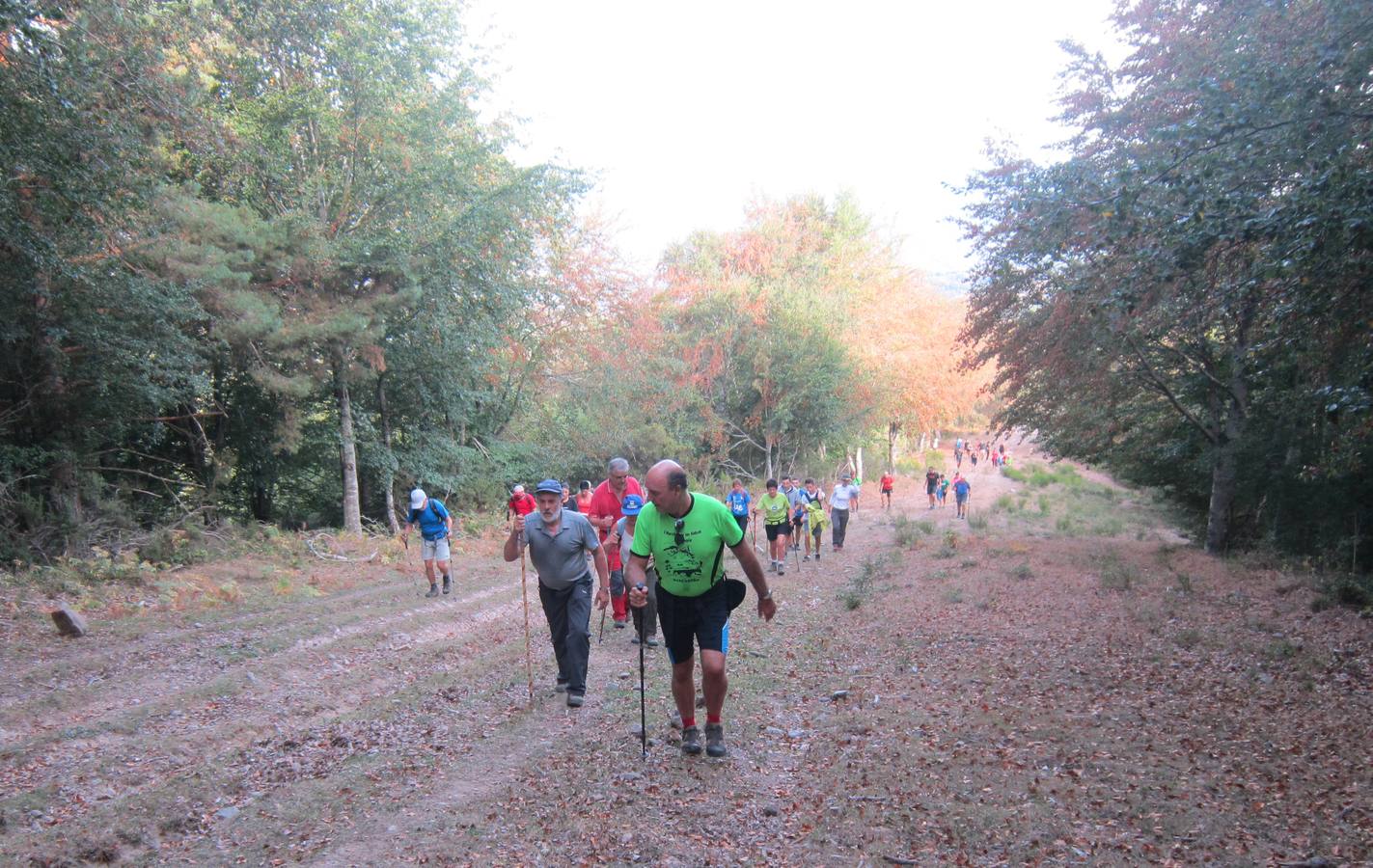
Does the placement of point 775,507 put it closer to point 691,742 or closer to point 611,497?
point 611,497

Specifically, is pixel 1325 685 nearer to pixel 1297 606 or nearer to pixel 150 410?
pixel 1297 606

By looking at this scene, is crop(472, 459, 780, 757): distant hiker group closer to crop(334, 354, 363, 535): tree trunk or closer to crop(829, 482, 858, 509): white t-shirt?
crop(829, 482, 858, 509): white t-shirt

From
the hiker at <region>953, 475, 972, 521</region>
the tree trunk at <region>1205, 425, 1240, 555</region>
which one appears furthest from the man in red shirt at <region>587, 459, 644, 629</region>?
the hiker at <region>953, 475, 972, 521</region>

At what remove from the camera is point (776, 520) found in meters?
15.1

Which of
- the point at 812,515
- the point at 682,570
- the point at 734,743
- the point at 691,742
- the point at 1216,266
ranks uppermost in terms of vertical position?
the point at 1216,266

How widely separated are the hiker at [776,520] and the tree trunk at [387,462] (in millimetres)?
10695

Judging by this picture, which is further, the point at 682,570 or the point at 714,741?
the point at 714,741

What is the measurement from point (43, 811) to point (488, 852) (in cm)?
291

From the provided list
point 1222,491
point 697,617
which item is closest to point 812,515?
point 1222,491

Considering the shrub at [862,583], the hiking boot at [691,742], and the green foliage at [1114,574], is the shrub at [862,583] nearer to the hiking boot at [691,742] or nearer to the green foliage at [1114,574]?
the green foliage at [1114,574]

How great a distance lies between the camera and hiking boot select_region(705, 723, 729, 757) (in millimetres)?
5570

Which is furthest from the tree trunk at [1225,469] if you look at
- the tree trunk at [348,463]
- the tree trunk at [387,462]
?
the tree trunk at [387,462]

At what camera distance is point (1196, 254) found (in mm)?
7031

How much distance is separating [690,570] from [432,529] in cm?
841
